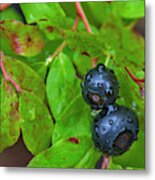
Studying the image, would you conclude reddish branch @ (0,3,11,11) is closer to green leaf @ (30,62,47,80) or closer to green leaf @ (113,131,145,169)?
green leaf @ (30,62,47,80)

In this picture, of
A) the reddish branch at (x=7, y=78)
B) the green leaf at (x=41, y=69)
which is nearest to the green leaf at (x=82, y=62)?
the green leaf at (x=41, y=69)

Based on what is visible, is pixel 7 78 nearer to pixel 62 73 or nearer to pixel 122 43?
pixel 62 73

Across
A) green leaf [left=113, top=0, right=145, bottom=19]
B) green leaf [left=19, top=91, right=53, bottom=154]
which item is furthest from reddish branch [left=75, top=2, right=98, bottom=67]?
green leaf [left=19, top=91, right=53, bottom=154]

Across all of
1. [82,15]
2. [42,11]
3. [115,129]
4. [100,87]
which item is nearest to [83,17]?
[82,15]

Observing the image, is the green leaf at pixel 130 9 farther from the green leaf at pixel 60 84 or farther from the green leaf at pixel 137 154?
the green leaf at pixel 137 154

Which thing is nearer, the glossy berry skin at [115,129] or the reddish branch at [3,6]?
the glossy berry skin at [115,129]

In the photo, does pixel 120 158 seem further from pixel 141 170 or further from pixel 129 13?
pixel 129 13
